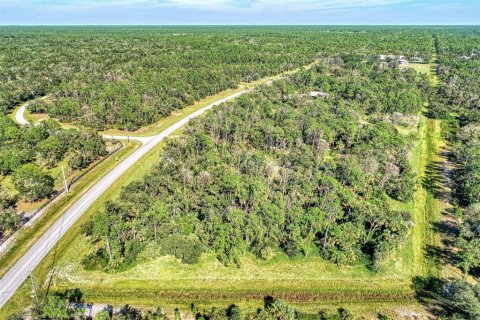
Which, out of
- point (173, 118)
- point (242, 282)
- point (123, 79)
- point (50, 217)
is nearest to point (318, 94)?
point (173, 118)

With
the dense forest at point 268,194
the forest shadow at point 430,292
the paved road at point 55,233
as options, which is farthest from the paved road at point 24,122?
the forest shadow at point 430,292

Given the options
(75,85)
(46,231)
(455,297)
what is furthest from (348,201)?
(75,85)

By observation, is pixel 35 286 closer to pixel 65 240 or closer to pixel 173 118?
pixel 65 240

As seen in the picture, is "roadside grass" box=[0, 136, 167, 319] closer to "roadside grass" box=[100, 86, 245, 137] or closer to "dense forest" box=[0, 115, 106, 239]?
"dense forest" box=[0, 115, 106, 239]

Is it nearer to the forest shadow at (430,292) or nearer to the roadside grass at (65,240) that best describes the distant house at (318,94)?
the roadside grass at (65,240)

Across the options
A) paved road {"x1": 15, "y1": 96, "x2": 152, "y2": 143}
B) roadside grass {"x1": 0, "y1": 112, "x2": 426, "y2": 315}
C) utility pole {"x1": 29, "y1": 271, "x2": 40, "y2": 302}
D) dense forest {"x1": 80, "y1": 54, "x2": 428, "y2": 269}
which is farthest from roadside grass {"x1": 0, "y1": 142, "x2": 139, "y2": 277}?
paved road {"x1": 15, "y1": 96, "x2": 152, "y2": 143}

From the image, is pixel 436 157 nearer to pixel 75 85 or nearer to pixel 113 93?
pixel 113 93
